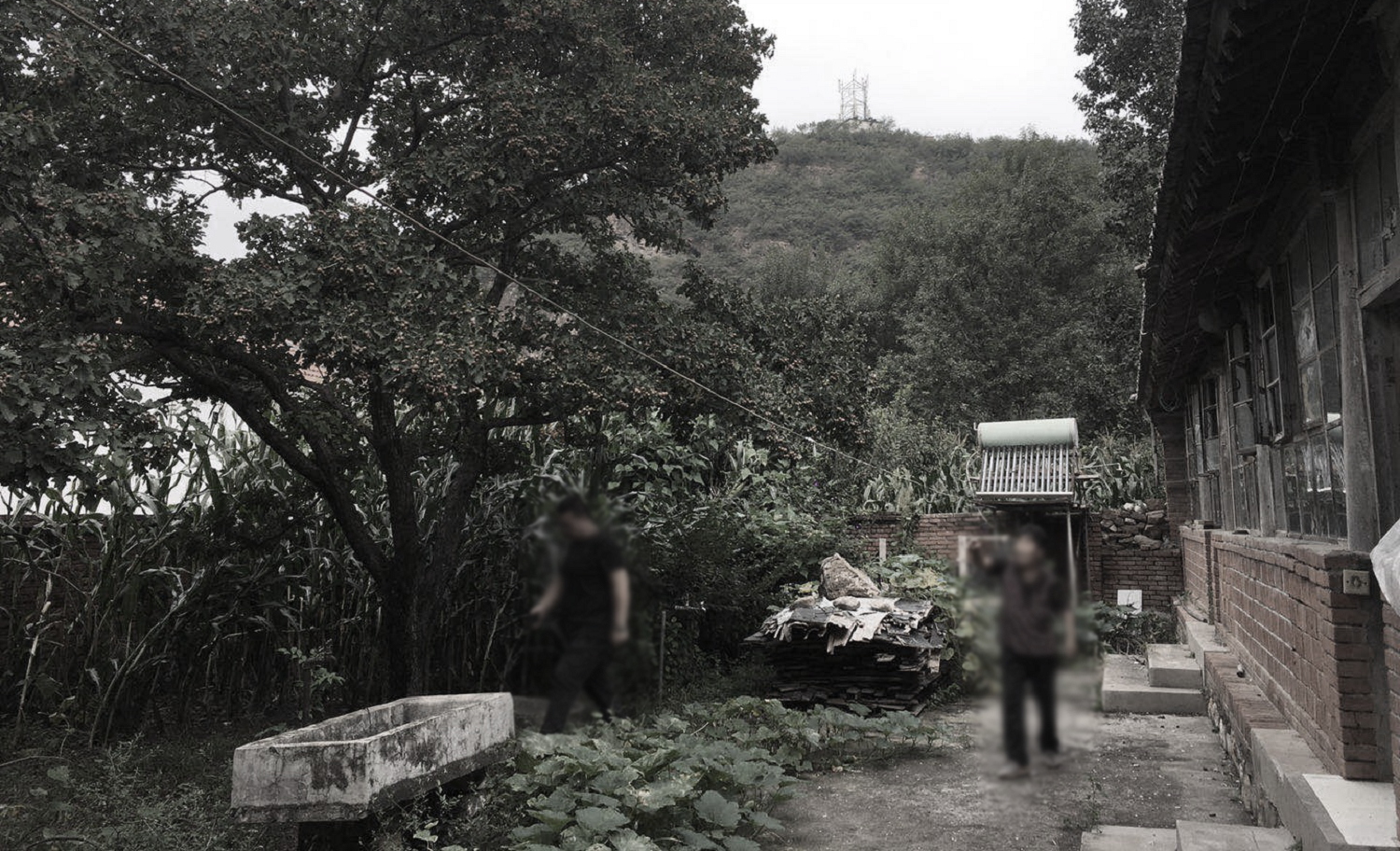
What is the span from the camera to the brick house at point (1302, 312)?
9.05ft

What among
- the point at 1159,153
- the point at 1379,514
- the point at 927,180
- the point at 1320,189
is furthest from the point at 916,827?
the point at 1159,153

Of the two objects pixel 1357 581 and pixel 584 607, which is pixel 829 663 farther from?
pixel 584 607

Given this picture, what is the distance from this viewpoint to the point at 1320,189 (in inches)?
180

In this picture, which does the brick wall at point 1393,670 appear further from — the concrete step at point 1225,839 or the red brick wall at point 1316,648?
the concrete step at point 1225,839

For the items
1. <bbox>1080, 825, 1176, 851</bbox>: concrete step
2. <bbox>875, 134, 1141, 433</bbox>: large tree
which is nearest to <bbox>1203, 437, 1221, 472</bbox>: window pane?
<bbox>1080, 825, 1176, 851</bbox>: concrete step

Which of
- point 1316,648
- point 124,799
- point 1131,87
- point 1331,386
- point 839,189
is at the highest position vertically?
point 1131,87

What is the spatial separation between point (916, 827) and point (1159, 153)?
9829 mm

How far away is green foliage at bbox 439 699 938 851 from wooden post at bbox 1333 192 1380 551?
2.56 meters

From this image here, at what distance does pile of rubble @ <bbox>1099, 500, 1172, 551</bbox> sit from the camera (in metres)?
1.25

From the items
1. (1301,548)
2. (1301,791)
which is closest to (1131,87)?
(1301,548)

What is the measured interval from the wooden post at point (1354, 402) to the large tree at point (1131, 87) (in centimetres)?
487

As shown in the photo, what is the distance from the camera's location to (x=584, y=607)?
0.51m

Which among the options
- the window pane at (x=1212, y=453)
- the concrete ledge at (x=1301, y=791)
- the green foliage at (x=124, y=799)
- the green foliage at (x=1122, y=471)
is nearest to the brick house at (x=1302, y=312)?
the concrete ledge at (x=1301, y=791)

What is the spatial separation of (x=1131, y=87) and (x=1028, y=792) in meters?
13.1
